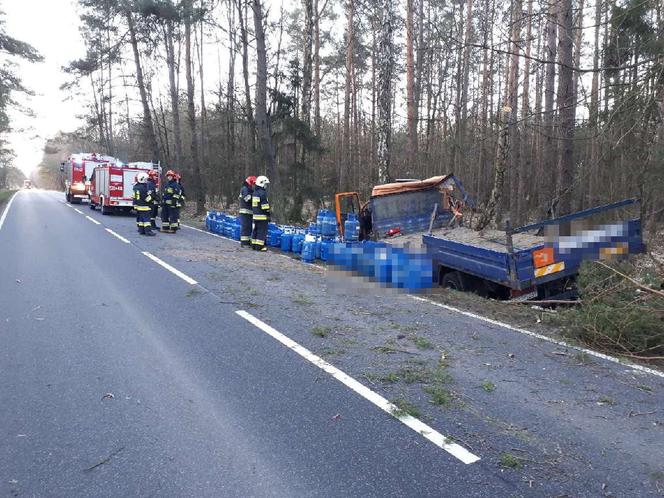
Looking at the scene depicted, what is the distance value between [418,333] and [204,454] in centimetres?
342

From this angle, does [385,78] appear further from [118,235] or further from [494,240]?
[118,235]

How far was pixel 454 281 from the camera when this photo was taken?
359 inches

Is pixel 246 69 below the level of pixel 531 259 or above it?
above

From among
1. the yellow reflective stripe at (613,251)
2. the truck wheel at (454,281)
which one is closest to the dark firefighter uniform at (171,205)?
the truck wheel at (454,281)

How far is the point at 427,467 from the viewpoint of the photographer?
3.38 m

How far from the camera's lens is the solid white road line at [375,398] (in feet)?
11.8

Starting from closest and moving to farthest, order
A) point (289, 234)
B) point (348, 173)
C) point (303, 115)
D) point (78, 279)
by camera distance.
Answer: point (78, 279), point (289, 234), point (303, 115), point (348, 173)

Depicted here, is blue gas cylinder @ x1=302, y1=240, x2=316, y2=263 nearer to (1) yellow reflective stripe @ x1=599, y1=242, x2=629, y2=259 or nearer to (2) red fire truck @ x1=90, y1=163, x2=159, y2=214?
(1) yellow reflective stripe @ x1=599, y1=242, x2=629, y2=259

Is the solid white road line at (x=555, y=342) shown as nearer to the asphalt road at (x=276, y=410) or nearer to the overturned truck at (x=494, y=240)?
the asphalt road at (x=276, y=410)

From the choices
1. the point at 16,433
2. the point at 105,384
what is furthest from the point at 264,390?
the point at 16,433

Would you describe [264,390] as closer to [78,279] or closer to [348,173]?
[78,279]

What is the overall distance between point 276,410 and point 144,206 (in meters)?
13.0

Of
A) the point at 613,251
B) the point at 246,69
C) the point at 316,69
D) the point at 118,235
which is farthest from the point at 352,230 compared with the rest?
the point at 316,69

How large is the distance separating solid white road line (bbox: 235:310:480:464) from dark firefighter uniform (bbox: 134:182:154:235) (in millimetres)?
10577
